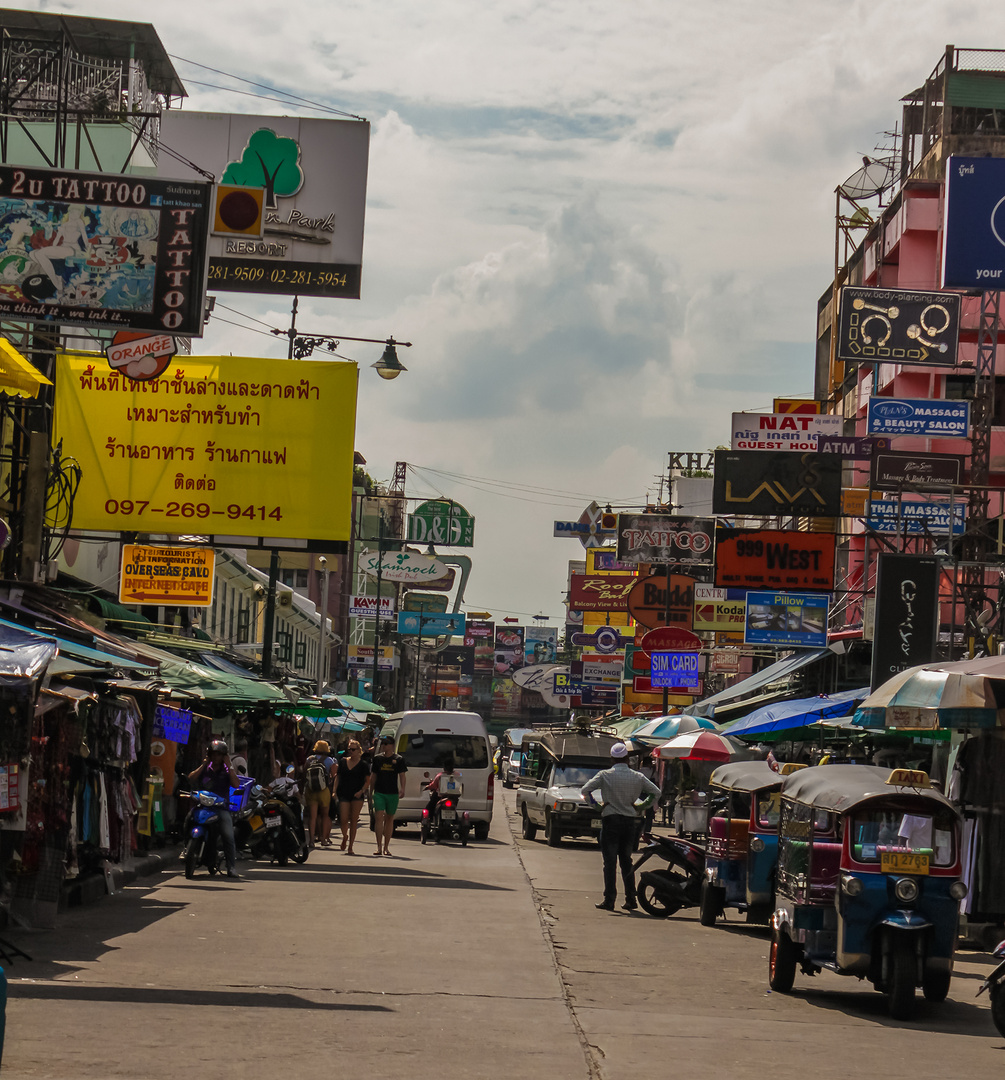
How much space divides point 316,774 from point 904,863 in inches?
635

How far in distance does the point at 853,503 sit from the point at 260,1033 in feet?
100

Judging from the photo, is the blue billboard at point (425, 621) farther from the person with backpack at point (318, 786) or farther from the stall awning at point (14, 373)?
the stall awning at point (14, 373)

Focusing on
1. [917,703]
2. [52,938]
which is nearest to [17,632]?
[52,938]

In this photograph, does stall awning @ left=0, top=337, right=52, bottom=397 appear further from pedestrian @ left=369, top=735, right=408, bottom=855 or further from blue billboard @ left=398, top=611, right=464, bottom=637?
blue billboard @ left=398, top=611, right=464, bottom=637

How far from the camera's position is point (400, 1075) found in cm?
787

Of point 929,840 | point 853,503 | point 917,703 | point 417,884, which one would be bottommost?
point 417,884

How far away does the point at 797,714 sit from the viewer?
27500mm

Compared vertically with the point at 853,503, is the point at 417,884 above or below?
below

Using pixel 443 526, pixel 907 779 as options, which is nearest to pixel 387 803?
pixel 907 779

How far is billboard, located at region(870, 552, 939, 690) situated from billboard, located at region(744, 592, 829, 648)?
416 inches

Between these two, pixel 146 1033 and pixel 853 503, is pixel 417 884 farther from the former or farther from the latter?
pixel 853 503

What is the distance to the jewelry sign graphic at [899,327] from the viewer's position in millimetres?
29109

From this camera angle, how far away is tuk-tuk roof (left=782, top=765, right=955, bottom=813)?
11.3m

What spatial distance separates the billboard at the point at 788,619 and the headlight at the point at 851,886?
2344 centimetres
